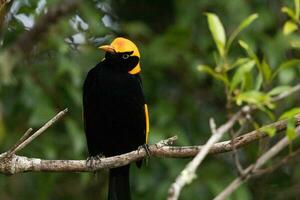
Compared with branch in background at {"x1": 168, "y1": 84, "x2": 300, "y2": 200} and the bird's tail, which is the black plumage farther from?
branch in background at {"x1": 168, "y1": 84, "x2": 300, "y2": 200}

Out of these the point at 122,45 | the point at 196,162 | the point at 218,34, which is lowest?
the point at 196,162

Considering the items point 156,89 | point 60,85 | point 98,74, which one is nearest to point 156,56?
point 156,89

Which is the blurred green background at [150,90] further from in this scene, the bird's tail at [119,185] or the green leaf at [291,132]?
the green leaf at [291,132]

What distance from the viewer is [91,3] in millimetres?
5672

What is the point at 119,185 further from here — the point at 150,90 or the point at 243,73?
the point at 243,73

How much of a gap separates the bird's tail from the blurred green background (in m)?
0.34

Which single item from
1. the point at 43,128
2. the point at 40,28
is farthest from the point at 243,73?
the point at 40,28

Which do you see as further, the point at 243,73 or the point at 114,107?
the point at 114,107

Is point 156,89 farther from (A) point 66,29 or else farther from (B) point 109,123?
(B) point 109,123

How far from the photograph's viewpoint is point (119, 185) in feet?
14.6

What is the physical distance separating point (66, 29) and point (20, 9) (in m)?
0.35

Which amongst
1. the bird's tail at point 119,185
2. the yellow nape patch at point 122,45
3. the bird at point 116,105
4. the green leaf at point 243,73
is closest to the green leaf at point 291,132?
the green leaf at point 243,73

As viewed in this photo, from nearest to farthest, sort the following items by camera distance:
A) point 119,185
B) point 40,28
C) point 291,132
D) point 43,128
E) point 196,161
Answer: point 196,161 → point 291,132 → point 43,128 → point 40,28 → point 119,185

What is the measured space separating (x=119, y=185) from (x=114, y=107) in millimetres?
522
